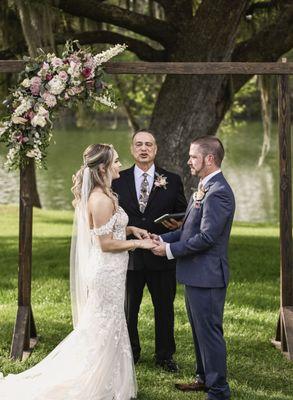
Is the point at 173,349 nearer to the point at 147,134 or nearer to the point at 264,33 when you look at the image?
the point at 147,134

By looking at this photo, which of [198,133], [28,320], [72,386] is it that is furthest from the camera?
[198,133]

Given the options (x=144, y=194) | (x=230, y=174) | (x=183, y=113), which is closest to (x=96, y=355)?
(x=144, y=194)

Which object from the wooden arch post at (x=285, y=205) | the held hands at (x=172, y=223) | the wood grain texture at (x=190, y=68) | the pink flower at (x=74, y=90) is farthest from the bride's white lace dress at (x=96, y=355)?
the wooden arch post at (x=285, y=205)

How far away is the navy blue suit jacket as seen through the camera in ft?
18.0

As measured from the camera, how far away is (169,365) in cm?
660

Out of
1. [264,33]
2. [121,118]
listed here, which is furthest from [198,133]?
[121,118]

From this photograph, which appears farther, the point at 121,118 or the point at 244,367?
the point at 121,118

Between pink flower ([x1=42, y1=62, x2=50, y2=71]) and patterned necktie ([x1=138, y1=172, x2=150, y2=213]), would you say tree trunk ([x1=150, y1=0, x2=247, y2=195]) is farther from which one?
patterned necktie ([x1=138, y1=172, x2=150, y2=213])

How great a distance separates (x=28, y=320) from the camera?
7.18m

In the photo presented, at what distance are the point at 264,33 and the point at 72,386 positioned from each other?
7.33m

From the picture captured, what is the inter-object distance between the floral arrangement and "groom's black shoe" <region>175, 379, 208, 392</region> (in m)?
2.15

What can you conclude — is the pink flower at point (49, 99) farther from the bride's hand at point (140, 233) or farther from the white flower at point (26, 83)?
the bride's hand at point (140, 233)

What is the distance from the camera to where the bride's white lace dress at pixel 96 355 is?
561 centimetres

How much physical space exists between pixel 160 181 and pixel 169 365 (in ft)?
4.95
